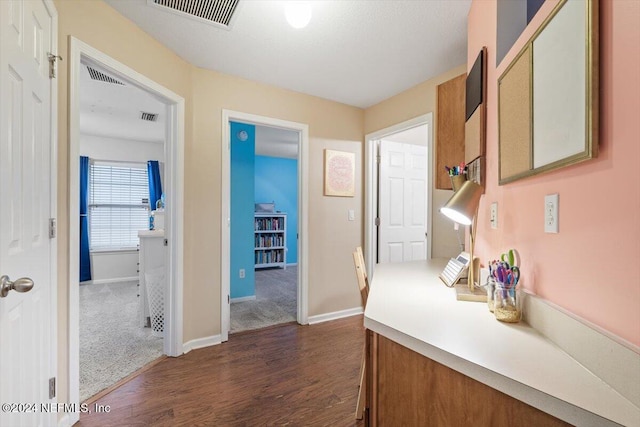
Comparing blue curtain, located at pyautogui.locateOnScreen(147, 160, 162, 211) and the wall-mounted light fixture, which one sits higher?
blue curtain, located at pyautogui.locateOnScreen(147, 160, 162, 211)

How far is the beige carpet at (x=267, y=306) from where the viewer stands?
3080 mm

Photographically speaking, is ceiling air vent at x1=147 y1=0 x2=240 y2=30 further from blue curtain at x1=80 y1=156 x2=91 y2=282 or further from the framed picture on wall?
blue curtain at x1=80 y1=156 x2=91 y2=282

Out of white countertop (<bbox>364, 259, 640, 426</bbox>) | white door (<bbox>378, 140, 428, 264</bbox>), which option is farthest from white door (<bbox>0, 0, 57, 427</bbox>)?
white door (<bbox>378, 140, 428, 264</bbox>)

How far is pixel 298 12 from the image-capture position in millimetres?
1631

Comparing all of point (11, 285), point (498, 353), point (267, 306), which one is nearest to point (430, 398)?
point (498, 353)

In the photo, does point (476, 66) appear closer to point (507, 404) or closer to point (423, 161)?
point (507, 404)

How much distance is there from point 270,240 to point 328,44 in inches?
175

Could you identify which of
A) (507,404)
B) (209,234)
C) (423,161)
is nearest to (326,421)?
(507,404)

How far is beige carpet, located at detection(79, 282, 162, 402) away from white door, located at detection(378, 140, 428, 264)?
8.02 feet

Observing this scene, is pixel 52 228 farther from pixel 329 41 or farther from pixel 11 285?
pixel 329 41

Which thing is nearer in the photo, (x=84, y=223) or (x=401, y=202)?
(x=401, y=202)

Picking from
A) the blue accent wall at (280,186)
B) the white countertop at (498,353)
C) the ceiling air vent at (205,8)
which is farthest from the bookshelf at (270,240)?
the white countertop at (498,353)

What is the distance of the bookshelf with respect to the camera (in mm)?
5944

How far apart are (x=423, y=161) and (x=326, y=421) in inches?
120
